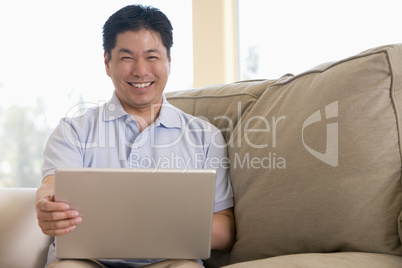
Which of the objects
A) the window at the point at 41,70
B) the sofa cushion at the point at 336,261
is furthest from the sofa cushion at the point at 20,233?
the window at the point at 41,70

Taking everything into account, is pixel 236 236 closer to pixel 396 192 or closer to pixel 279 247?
pixel 279 247

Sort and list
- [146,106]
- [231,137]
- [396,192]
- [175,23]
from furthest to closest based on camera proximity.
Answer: [175,23] → [146,106] → [231,137] → [396,192]

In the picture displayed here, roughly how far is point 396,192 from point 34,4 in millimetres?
3502

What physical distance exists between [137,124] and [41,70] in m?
2.51

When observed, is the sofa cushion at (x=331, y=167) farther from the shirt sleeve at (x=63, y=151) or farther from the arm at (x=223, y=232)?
the shirt sleeve at (x=63, y=151)

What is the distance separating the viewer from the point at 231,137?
4.82 feet

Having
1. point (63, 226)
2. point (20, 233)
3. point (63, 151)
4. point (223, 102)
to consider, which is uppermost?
point (223, 102)

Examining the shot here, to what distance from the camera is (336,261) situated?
3.08ft

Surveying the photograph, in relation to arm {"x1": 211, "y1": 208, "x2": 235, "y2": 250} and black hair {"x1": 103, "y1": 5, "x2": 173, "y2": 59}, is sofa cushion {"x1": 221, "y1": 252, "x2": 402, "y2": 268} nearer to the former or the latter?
arm {"x1": 211, "y1": 208, "x2": 235, "y2": 250}

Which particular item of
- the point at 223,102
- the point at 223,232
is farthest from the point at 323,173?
the point at 223,102

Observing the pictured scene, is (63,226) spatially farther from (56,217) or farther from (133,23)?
(133,23)

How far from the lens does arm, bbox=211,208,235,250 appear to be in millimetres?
1343

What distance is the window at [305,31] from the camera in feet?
8.75

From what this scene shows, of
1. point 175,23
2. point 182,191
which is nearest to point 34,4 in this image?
point 175,23
